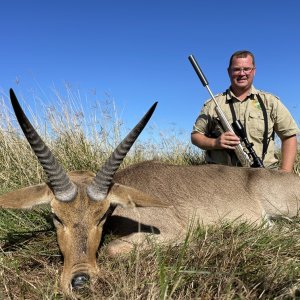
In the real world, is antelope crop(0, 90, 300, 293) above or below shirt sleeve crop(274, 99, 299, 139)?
below

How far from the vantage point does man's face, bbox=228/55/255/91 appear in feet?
25.9

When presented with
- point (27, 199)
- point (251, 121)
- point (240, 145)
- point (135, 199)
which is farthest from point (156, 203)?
point (251, 121)

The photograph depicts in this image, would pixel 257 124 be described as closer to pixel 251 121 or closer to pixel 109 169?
pixel 251 121

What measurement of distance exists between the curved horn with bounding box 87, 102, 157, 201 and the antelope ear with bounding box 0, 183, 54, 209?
1.41 feet

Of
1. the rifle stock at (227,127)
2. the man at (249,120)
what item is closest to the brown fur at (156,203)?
the rifle stock at (227,127)

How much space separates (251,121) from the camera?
307 inches

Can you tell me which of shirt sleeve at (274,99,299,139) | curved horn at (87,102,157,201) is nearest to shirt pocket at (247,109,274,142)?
shirt sleeve at (274,99,299,139)

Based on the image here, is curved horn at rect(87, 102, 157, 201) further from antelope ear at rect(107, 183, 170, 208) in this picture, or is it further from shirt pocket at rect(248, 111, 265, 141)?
shirt pocket at rect(248, 111, 265, 141)

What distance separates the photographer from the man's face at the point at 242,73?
25.9 feet

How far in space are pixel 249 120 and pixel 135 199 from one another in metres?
3.95

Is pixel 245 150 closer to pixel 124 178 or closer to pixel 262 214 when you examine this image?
pixel 262 214

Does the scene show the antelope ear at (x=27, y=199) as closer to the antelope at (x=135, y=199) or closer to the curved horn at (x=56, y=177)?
the antelope at (x=135, y=199)

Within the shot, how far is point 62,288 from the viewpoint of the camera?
348 cm

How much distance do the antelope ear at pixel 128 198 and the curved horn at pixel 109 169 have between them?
0.58ft
